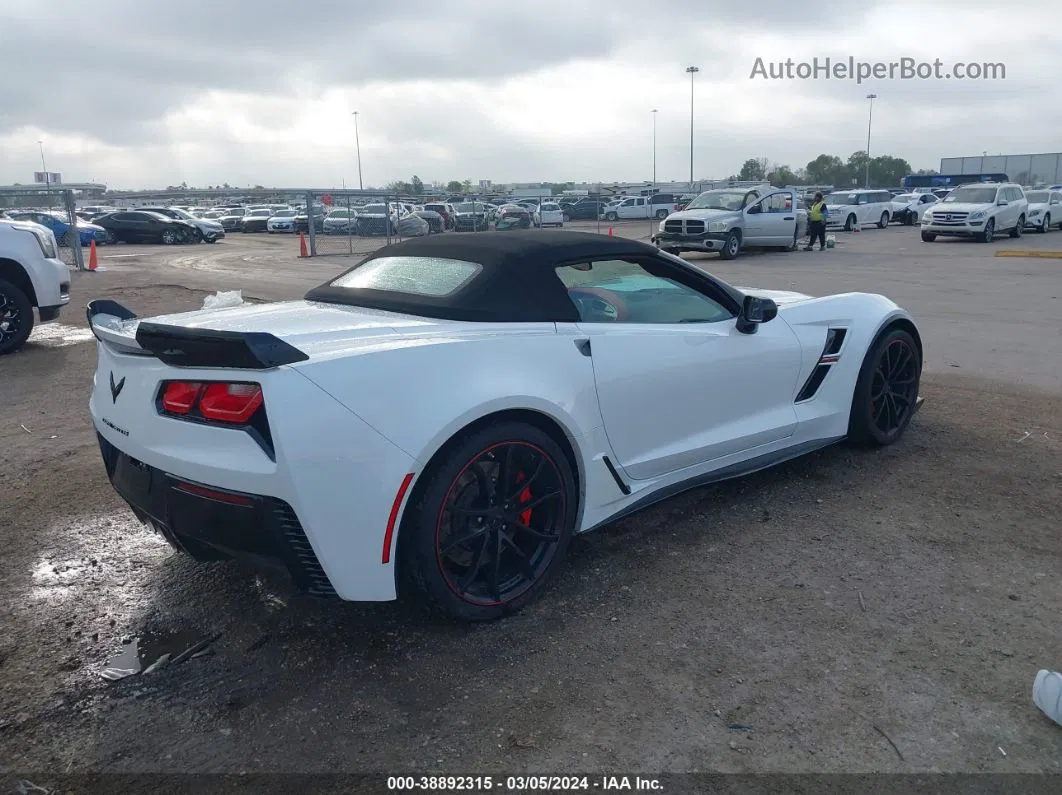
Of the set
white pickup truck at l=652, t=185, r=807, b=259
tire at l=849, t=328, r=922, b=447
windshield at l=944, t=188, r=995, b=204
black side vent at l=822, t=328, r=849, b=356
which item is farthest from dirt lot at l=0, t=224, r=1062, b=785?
windshield at l=944, t=188, r=995, b=204

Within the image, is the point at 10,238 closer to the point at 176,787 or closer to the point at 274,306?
the point at 274,306

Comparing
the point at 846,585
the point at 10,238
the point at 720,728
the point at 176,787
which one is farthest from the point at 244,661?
the point at 10,238

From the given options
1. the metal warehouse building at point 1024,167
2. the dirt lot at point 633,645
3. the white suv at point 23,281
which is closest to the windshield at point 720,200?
the white suv at point 23,281

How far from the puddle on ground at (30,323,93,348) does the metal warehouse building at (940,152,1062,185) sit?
Result: 7525cm

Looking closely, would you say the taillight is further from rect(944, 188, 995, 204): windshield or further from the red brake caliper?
rect(944, 188, 995, 204): windshield

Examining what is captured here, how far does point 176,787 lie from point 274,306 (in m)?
2.32

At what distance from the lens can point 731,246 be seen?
21.2 m

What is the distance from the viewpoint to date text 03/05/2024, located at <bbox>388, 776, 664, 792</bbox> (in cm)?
245

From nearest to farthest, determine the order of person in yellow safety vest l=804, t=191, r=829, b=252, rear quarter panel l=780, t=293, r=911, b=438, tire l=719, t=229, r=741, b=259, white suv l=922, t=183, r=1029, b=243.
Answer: rear quarter panel l=780, t=293, r=911, b=438, tire l=719, t=229, r=741, b=259, person in yellow safety vest l=804, t=191, r=829, b=252, white suv l=922, t=183, r=1029, b=243

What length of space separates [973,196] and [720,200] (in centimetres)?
A: 991

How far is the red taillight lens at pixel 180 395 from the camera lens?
2984mm

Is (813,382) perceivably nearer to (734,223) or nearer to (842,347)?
(842,347)

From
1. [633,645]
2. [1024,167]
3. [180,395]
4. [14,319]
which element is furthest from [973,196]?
[1024,167]

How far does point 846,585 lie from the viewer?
3615 millimetres
